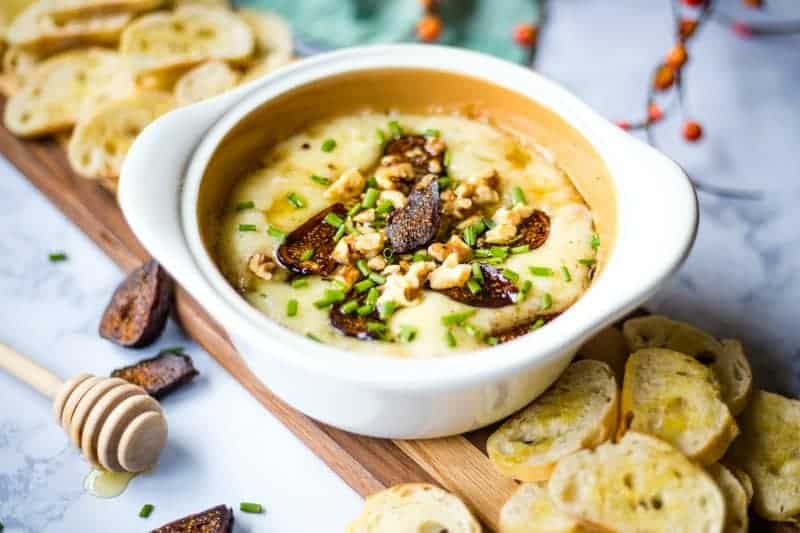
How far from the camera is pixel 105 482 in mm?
2572

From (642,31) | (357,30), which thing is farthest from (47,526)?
(642,31)

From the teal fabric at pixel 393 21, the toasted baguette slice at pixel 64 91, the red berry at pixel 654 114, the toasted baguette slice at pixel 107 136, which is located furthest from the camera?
the teal fabric at pixel 393 21

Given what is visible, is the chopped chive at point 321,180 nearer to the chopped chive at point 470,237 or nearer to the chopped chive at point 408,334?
the chopped chive at point 470,237

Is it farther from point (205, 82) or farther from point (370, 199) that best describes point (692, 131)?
point (205, 82)

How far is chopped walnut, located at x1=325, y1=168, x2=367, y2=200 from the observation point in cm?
275

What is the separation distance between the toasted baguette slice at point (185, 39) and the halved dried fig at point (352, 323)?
5.18 ft

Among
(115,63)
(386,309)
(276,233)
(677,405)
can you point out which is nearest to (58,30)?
(115,63)

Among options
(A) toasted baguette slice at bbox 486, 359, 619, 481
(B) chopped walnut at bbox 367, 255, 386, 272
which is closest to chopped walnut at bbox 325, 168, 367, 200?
(B) chopped walnut at bbox 367, 255, 386, 272

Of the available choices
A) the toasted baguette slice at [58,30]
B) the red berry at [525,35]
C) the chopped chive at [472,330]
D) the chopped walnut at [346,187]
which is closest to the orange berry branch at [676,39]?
the red berry at [525,35]

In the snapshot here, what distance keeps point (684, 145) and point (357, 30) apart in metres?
1.52

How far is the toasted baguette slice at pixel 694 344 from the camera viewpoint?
2.64 metres

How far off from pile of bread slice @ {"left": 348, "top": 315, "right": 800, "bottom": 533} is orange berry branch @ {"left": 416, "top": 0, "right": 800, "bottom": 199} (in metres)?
1.25

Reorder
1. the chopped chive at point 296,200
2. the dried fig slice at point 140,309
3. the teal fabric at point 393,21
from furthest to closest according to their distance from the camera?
the teal fabric at point 393,21 < the dried fig slice at point 140,309 < the chopped chive at point 296,200

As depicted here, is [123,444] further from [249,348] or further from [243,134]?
[243,134]
